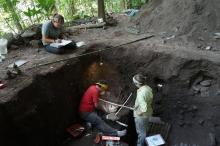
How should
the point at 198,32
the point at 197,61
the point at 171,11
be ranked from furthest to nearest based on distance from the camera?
the point at 171,11 → the point at 198,32 → the point at 197,61

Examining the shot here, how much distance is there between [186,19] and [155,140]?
4406 millimetres

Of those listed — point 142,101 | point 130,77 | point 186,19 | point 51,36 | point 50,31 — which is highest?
point 186,19

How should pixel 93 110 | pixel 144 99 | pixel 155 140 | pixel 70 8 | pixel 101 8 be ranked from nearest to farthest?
pixel 144 99, pixel 155 140, pixel 93 110, pixel 101 8, pixel 70 8

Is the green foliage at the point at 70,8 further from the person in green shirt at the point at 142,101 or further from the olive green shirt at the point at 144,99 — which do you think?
the olive green shirt at the point at 144,99


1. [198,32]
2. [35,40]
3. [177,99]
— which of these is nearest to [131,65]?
[177,99]

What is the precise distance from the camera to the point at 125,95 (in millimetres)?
8875

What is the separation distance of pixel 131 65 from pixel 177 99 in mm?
1796

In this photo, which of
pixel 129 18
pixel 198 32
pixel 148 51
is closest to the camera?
pixel 148 51

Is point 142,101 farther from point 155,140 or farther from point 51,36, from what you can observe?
point 51,36

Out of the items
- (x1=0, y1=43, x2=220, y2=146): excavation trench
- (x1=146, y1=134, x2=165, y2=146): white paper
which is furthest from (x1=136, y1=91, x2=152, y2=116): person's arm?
(x1=0, y1=43, x2=220, y2=146): excavation trench

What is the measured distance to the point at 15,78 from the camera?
7.12 meters

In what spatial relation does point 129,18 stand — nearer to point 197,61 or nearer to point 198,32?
point 198,32

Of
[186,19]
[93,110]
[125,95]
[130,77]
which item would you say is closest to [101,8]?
[186,19]

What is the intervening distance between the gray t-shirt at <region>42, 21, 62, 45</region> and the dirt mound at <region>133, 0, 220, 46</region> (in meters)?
3.21
